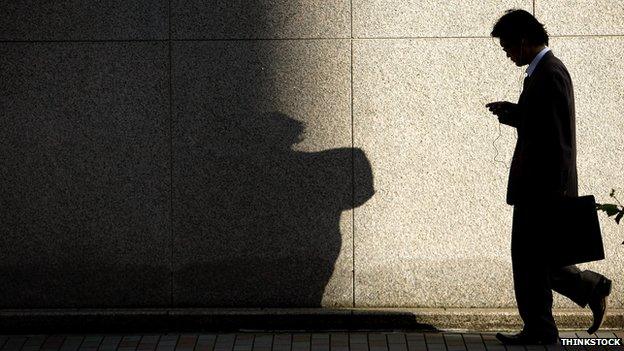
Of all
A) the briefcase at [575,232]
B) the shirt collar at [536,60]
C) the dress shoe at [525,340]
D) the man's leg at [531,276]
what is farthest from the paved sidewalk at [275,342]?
the shirt collar at [536,60]

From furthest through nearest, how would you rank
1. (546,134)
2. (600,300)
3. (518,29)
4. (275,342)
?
(275,342) → (600,300) → (518,29) → (546,134)

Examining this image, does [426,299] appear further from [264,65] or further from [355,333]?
[264,65]

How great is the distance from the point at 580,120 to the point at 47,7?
3421mm

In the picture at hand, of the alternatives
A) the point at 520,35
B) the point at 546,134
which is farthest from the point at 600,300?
the point at 520,35

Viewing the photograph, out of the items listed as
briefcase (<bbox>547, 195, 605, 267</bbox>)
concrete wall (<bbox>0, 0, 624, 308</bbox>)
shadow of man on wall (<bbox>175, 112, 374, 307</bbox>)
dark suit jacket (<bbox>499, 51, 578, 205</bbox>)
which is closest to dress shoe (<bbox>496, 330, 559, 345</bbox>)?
briefcase (<bbox>547, 195, 605, 267</bbox>)

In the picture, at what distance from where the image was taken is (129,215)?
6965 mm

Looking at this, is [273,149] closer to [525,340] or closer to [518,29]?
[518,29]

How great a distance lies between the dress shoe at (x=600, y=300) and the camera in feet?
20.4

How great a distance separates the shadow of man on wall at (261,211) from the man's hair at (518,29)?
129 cm

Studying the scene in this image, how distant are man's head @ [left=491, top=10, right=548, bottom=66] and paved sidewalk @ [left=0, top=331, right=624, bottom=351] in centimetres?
168

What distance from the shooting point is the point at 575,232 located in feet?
19.8

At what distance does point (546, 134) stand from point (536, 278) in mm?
827

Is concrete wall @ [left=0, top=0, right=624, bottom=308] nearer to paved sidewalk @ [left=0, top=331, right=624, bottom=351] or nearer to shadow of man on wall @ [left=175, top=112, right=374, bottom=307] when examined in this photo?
shadow of man on wall @ [left=175, top=112, right=374, bottom=307]

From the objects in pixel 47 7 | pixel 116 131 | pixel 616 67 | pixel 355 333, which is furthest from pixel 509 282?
pixel 47 7
